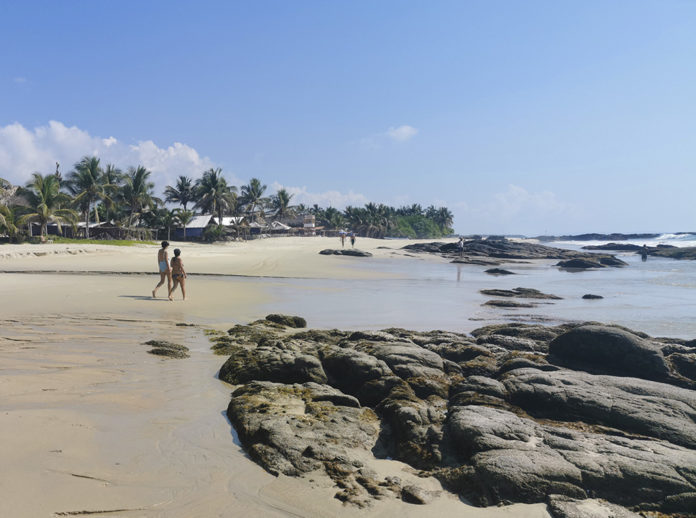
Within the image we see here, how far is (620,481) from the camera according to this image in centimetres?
388

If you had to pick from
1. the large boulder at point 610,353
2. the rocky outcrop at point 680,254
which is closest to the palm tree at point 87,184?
the large boulder at point 610,353

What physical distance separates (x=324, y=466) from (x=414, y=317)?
9299 mm

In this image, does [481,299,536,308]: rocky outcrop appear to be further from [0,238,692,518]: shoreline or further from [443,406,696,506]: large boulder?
[443,406,696,506]: large boulder

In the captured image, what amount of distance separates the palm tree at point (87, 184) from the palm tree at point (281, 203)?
3848 cm

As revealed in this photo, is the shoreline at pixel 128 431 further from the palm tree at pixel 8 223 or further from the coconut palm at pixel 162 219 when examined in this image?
the coconut palm at pixel 162 219

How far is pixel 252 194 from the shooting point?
256ft

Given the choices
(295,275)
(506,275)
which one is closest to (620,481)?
(295,275)

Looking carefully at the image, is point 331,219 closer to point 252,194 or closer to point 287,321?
point 252,194

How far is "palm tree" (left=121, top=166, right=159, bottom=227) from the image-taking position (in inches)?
2126

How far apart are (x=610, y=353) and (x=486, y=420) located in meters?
4.25

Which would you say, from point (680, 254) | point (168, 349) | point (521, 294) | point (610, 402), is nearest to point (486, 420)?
point (610, 402)

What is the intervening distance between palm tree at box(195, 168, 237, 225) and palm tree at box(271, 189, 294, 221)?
20785mm

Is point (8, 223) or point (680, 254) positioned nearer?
point (8, 223)

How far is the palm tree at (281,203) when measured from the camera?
3403 inches
